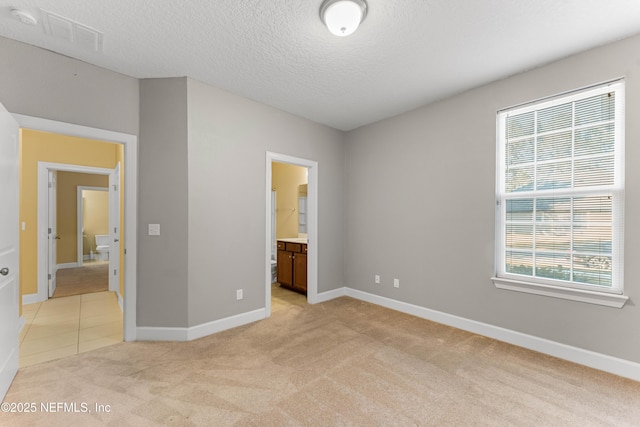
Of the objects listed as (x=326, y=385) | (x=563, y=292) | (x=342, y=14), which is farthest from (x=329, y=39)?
(x=563, y=292)

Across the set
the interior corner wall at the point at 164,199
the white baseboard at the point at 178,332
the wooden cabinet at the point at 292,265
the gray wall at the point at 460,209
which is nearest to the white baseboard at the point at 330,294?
the gray wall at the point at 460,209

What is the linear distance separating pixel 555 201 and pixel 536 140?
1.99 ft

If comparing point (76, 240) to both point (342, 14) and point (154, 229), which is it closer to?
point (154, 229)

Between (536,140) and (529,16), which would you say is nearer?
(529,16)

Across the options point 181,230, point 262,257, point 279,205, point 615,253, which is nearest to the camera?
point 615,253

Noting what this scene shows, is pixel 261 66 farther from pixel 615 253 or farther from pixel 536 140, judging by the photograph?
pixel 615 253

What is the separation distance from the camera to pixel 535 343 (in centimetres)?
258

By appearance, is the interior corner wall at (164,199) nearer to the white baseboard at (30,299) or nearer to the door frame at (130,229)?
the door frame at (130,229)

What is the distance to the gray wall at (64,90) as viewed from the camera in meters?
2.20

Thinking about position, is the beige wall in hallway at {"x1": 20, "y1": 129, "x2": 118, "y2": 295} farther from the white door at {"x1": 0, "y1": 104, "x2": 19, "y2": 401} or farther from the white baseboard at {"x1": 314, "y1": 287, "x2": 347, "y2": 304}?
the white baseboard at {"x1": 314, "y1": 287, "x2": 347, "y2": 304}

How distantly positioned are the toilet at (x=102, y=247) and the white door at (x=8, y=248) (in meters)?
6.80

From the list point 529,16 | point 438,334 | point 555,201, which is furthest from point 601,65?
point 438,334

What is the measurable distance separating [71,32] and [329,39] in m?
1.97

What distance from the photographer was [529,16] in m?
1.93
